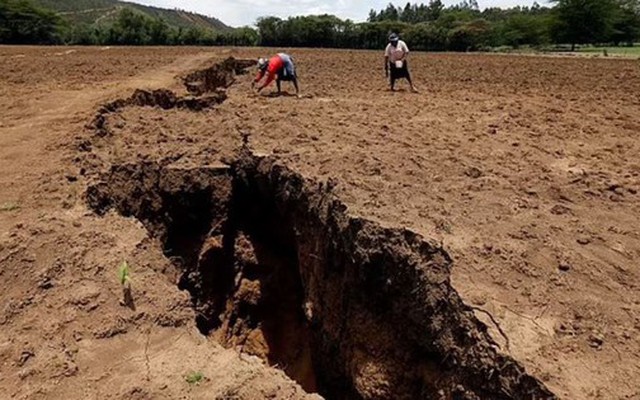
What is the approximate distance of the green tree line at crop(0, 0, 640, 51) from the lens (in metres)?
46.9

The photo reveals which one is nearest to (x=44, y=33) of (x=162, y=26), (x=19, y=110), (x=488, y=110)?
(x=162, y=26)

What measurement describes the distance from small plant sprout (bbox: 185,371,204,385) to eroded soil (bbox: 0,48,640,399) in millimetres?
44

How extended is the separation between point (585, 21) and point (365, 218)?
49.5m

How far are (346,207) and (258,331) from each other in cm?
298

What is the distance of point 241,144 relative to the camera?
7426 mm

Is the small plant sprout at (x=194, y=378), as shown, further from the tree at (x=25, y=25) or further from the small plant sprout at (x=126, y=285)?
the tree at (x=25, y=25)

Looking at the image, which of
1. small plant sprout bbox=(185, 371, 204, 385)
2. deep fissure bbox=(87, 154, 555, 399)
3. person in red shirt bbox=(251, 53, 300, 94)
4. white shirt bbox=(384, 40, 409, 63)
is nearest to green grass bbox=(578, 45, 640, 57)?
white shirt bbox=(384, 40, 409, 63)

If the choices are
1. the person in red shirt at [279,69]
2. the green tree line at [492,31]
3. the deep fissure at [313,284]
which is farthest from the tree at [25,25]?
the deep fissure at [313,284]

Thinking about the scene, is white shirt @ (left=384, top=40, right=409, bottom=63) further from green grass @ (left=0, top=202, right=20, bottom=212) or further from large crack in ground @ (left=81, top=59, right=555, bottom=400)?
green grass @ (left=0, top=202, right=20, bottom=212)

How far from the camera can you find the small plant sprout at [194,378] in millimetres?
3292

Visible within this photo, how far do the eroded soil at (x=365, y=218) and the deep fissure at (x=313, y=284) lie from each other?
14cm

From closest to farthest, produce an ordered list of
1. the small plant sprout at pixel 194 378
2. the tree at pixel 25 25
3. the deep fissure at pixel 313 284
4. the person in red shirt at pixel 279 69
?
the small plant sprout at pixel 194 378, the deep fissure at pixel 313 284, the person in red shirt at pixel 279 69, the tree at pixel 25 25

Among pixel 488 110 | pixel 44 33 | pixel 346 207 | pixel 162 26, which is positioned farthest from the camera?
pixel 162 26

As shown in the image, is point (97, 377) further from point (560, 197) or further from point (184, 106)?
point (184, 106)
